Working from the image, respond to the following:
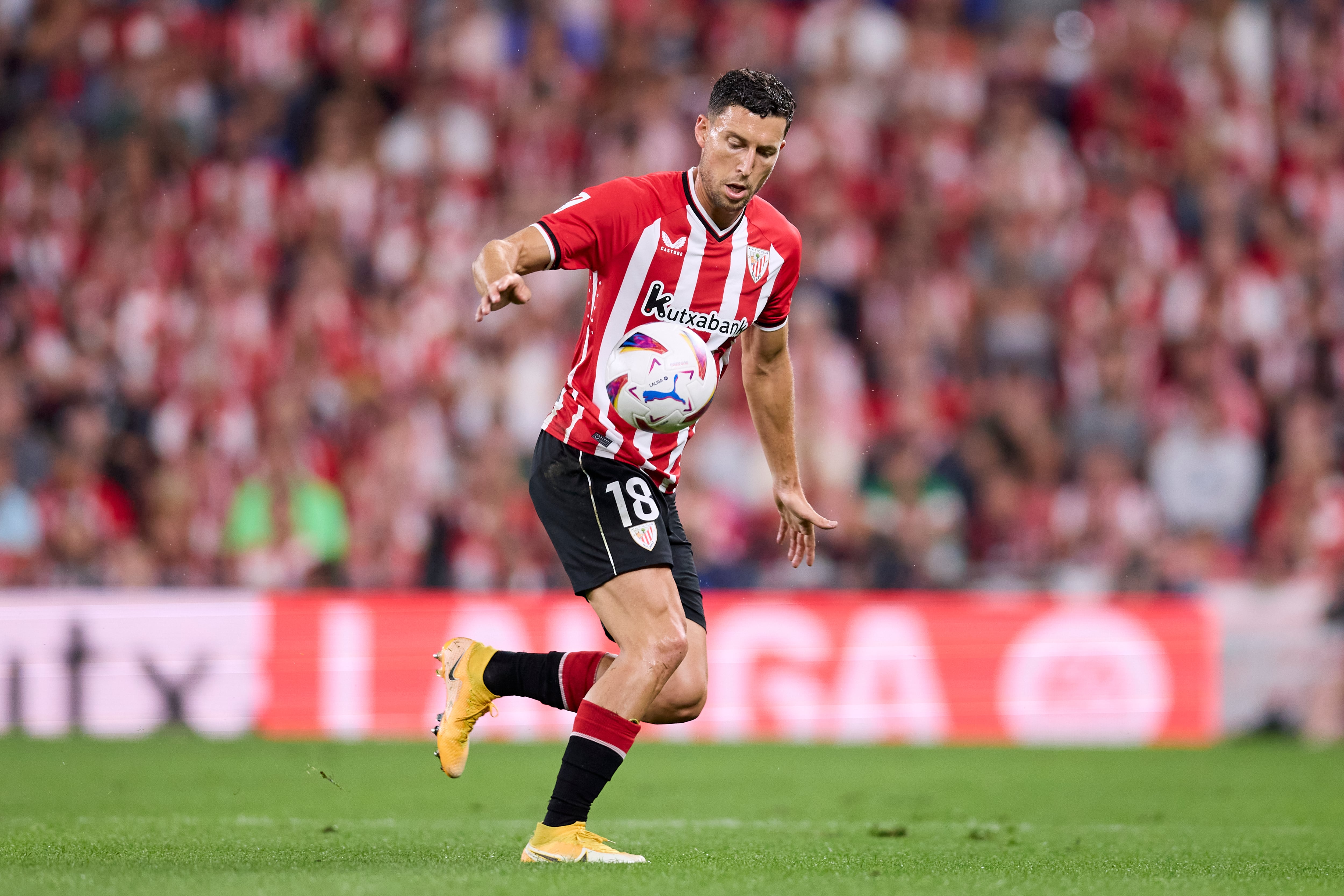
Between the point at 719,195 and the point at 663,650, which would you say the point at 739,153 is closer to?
the point at 719,195

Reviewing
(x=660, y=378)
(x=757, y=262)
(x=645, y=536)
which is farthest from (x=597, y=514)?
(x=757, y=262)

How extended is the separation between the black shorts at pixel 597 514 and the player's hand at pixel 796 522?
0.58 m

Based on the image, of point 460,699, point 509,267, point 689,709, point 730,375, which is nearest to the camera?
point 509,267

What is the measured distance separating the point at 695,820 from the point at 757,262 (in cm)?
268

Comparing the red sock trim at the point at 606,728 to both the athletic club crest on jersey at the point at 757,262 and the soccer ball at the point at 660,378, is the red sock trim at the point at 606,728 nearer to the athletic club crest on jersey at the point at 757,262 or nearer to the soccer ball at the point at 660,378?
the soccer ball at the point at 660,378

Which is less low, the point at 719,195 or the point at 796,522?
the point at 719,195

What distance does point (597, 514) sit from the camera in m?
5.33

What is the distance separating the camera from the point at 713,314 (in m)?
5.48

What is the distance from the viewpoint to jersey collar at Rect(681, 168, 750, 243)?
543 cm

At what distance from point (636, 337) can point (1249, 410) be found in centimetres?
917

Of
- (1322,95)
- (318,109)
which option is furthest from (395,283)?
(1322,95)

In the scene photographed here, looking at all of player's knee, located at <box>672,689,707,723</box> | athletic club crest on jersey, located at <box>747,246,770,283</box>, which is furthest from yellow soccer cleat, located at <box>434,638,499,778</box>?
athletic club crest on jersey, located at <box>747,246,770,283</box>

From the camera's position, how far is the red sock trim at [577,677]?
5621 mm

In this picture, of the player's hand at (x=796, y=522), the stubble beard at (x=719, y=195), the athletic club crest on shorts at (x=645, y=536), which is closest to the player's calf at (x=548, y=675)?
the athletic club crest on shorts at (x=645, y=536)
